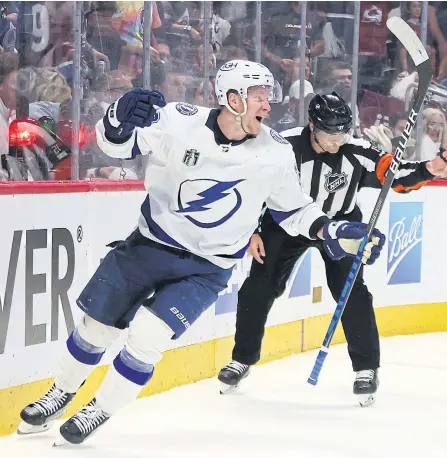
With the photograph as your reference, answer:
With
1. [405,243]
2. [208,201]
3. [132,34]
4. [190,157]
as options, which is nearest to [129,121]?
[190,157]

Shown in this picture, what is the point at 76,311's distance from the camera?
12.5 ft

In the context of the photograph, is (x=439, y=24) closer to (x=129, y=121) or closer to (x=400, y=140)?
(x=400, y=140)

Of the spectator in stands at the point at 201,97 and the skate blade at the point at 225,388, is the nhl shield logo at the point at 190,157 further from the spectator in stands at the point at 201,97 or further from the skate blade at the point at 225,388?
the spectator in stands at the point at 201,97

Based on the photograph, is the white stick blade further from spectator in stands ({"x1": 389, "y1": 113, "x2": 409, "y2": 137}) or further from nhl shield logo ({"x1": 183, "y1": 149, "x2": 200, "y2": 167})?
spectator in stands ({"x1": 389, "y1": 113, "x2": 409, "y2": 137})

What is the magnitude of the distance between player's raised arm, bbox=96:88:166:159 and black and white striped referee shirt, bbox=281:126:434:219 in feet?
3.71

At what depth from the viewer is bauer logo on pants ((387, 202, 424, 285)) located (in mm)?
6039

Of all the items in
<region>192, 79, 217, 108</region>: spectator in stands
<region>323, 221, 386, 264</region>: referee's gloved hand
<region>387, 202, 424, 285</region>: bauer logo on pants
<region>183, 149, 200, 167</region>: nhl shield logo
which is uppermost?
<region>183, 149, 200, 167</region>: nhl shield logo

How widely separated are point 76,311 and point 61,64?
130cm

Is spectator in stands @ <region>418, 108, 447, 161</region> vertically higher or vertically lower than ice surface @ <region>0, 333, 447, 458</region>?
higher

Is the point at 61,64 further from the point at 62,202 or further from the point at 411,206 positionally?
the point at 411,206

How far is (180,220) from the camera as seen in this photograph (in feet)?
10.9

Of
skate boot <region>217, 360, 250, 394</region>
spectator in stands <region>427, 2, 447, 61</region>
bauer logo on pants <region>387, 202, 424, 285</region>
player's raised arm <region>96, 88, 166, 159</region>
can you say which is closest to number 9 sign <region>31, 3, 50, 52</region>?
player's raised arm <region>96, 88, 166, 159</region>

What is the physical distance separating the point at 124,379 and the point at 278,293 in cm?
139

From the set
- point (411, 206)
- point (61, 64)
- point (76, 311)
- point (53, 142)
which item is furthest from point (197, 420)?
point (411, 206)
